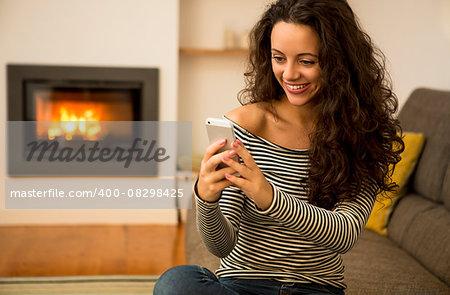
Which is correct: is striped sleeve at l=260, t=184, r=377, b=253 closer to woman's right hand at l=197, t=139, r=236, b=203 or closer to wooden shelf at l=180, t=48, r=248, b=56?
woman's right hand at l=197, t=139, r=236, b=203

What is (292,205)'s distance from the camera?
3.94ft

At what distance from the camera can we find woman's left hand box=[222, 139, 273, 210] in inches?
45.0

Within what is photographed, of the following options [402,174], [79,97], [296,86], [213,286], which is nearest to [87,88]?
[79,97]

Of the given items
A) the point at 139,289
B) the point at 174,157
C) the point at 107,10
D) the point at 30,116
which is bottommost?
the point at 139,289

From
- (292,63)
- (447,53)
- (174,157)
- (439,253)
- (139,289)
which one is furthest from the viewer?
(174,157)

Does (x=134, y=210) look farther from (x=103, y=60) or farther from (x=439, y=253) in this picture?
(x=439, y=253)

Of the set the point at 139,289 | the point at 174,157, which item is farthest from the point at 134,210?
the point at 139,289

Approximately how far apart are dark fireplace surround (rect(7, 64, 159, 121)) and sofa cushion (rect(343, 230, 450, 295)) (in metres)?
2.14

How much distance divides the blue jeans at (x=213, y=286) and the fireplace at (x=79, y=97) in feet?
8.55

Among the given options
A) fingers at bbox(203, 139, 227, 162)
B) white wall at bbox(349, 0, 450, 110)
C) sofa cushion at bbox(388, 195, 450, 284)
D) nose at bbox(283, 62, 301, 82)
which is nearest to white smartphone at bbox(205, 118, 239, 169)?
fingers at bbox(203, 139, 227, 162)

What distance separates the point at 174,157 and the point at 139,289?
1.39 metres

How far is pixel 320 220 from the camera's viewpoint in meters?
1.23

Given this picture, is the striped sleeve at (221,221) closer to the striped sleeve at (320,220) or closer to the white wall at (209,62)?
the striped sleeve at (320,220)

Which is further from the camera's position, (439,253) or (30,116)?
(30,116)
